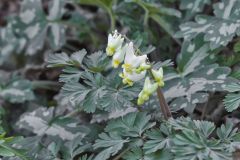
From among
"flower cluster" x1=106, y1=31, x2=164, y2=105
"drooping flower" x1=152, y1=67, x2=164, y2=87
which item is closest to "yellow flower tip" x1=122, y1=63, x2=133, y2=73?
"flower cluster" x1=106, y1=31, x2=164, y2=105

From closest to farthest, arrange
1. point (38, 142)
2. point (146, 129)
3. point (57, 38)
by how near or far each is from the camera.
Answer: point (146, 129) → point (38, 142) → point (57, 38)

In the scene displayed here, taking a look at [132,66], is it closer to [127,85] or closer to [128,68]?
[128,68]

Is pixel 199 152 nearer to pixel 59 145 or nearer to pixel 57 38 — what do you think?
pixel 59 145

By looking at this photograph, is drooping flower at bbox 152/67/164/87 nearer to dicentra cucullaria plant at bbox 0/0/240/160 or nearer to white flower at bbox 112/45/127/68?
dicentra cucullaria plant at bbox 0/0/240/160

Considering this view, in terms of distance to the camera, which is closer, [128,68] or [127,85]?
[128,68]

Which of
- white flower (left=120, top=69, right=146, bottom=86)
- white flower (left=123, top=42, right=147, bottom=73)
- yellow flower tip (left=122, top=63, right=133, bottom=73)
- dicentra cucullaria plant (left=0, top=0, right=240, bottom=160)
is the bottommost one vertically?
dicentra cucullaria plant (left=0, top=0, right=240, bottom=160)

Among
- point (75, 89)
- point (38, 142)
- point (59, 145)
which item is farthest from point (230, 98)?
point (38, 142)

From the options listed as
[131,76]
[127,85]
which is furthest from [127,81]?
[127,85]
